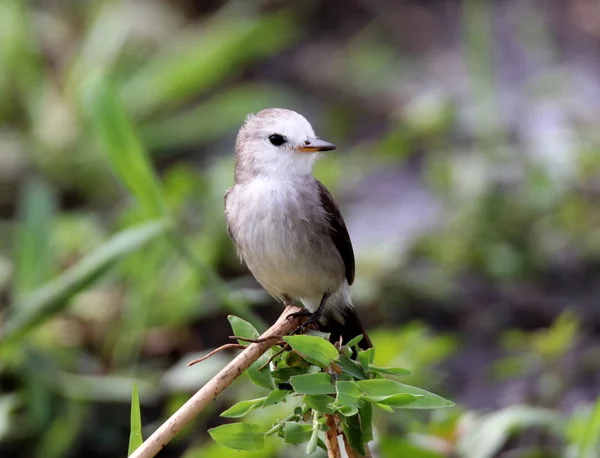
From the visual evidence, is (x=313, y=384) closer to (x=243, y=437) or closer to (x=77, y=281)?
(x=243, y=437)

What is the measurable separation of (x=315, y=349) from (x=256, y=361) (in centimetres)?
24

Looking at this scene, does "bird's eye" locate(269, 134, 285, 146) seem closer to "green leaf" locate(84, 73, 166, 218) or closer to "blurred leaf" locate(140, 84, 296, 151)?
"green leaf" locate(84, 73, 166, 218)

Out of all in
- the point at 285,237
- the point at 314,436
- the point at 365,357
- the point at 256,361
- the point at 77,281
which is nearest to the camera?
the point at 314,436

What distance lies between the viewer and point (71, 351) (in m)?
3.99

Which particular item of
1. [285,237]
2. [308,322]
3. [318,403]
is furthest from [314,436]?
[285,237]

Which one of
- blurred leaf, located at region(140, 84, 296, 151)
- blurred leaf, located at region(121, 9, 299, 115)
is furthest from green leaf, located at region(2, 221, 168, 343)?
blurred leaf, located at region(121, 9, 299, 115)

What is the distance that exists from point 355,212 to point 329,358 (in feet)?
11.6

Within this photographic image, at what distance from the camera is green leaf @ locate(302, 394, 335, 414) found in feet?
6.15

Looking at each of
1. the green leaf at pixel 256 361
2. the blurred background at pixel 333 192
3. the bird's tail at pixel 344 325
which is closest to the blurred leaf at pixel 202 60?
the blurred background at pixel 333 192

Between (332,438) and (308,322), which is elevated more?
(308,322)

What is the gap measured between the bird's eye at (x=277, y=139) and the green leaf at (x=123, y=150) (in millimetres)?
598

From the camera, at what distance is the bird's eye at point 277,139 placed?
285 centimetres

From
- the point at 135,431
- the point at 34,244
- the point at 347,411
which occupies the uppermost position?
the point at 34,244

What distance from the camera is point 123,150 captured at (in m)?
3.37
